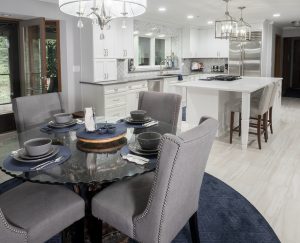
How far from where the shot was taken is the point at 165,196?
1441mm

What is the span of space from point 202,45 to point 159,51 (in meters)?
1.66

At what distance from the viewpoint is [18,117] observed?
266cm

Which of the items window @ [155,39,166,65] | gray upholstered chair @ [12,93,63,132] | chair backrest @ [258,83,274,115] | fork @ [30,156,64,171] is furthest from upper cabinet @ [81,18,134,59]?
fork @ [30,156,64,171]

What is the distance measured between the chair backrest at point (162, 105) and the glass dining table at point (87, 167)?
62 centimetres

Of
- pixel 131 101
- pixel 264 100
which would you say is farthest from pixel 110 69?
pixel 264 100

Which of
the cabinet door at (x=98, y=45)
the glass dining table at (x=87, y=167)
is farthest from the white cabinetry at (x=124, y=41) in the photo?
the glass dining table at (x=87, y=167)

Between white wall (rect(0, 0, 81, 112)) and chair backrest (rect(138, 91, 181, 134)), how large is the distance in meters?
2.92

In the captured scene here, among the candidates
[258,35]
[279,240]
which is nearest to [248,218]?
[279,240]

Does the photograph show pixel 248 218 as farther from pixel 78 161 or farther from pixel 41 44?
pixel 41 44

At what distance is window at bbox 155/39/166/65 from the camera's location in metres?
7.97

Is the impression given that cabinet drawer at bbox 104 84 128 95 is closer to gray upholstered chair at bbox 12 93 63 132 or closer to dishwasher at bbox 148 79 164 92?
dishwasher at bbox 148 79 164 92

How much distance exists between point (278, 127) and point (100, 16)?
14.6 feet

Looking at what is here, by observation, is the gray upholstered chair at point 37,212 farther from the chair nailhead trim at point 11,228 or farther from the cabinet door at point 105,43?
the cabinet door at point 105,43

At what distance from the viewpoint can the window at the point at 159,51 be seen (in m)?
7.97
